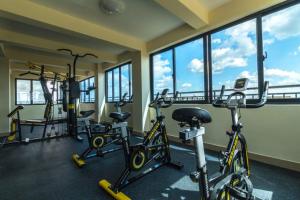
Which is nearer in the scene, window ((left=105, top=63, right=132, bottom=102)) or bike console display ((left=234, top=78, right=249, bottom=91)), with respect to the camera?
bike console display ((left=234, top=78, right=249, bottom=91))

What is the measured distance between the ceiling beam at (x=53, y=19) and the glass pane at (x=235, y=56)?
2.31 meters

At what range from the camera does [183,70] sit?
3957 mm

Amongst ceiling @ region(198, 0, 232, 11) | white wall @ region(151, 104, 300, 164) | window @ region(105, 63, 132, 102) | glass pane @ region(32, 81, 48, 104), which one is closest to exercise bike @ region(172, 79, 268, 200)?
white wall @ region(151, 104, 300, 164)

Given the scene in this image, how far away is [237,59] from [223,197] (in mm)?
2550

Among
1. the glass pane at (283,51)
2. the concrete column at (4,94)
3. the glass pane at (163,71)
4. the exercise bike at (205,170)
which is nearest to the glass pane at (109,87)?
the glass pane at (163,71)

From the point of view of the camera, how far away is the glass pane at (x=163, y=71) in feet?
14.0

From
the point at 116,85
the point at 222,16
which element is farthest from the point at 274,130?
the point at 116,85

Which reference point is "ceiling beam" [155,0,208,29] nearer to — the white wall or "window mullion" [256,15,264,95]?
"window mullion" [256,15,264,95]

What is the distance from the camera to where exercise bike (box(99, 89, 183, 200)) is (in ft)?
6.00

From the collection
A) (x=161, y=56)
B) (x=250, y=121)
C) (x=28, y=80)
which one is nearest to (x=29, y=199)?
(x=250, y=121)

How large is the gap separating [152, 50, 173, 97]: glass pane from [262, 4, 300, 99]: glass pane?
6.97ft

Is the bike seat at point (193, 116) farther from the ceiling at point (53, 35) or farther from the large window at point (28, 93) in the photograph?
the large window at point (28, 93)

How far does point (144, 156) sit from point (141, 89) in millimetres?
2707

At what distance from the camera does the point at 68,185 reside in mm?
2002
